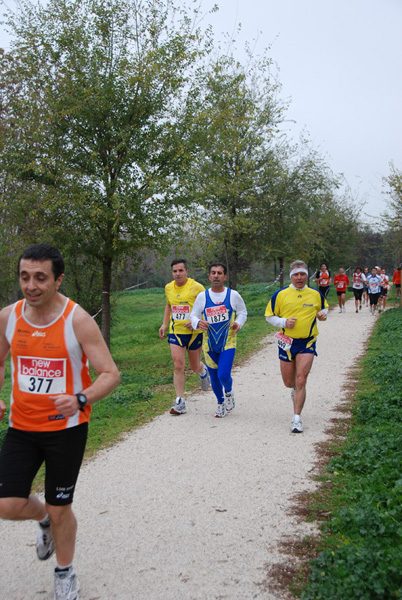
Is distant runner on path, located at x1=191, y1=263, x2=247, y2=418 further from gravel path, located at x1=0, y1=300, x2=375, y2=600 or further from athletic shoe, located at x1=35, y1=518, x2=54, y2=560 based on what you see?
athletic shoe, located at x1=35, y1=518, x2=54, y2=560

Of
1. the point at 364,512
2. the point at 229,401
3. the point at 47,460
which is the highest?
the point at 47,460

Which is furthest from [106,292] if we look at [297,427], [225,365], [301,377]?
[297,427]

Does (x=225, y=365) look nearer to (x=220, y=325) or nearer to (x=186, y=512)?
(x=220, y=325)

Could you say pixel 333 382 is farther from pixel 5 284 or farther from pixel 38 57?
pixel 5 284

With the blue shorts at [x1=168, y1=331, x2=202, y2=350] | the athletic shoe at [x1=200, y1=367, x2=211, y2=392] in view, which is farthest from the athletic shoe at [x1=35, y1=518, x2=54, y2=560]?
the athletic shoe at [x1=200, y1=367, x2=211, y2=392]

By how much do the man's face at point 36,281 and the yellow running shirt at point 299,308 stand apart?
4580 mm

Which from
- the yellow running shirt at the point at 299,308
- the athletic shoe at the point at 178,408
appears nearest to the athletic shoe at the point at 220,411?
the athletic shoe at the point at 178,408

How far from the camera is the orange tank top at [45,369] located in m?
3.32

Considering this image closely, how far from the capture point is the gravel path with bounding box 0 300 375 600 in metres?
3.65

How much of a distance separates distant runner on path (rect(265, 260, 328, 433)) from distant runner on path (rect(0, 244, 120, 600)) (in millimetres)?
4313

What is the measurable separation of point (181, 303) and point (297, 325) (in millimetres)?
1968

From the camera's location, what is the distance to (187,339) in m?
8.55

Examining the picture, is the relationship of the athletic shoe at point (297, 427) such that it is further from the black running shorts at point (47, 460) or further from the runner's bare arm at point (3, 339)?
the runner's bare arm at point (3, 339)

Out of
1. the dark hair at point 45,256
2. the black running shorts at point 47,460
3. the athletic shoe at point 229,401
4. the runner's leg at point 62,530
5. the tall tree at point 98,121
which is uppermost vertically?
the tall tree at point 98,121
